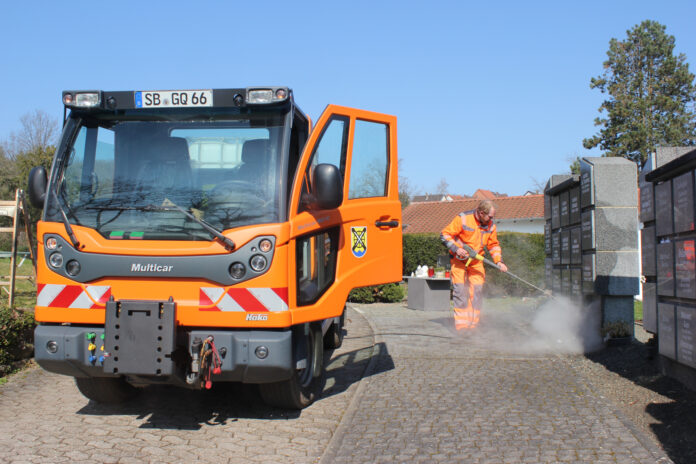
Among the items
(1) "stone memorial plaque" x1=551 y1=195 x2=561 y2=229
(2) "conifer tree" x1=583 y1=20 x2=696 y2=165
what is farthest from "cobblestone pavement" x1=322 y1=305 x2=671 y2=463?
(2) "conifer tree" x1=583 y1=20 x2=696 y2=165

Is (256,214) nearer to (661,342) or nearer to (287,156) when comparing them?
(287,156)

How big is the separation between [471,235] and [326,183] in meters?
4.63

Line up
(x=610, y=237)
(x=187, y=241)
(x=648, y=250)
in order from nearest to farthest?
(x=187, y=241)
(x=648, y=250)
(x=610, y=237)

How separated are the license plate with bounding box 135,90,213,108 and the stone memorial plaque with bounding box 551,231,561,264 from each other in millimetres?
6555

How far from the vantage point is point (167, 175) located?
507 cm

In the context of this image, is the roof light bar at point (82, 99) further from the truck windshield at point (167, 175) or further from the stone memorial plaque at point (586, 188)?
the stone memorial plaque at point (586, 188)

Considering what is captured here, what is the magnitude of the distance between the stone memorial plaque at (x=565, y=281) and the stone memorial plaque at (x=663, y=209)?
3116 millimetres

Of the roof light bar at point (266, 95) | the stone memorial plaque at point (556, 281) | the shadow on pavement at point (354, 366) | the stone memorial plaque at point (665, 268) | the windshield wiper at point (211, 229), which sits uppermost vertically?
the roof light bar at point (266, 95)

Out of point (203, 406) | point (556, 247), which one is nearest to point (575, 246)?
point (556, 247)

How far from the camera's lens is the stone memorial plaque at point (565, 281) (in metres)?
9.51

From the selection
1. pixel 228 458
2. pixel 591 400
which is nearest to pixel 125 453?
pixel 228 458

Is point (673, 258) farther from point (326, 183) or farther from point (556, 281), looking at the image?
point (556, 281)

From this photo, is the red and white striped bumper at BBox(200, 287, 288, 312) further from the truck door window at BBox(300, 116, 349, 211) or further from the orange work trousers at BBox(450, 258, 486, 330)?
the orange work trousers at BBox(450, 258, 486, 330)

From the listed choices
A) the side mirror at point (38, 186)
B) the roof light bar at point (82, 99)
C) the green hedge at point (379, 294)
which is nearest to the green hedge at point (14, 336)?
the side mirror at point (38, 186)
